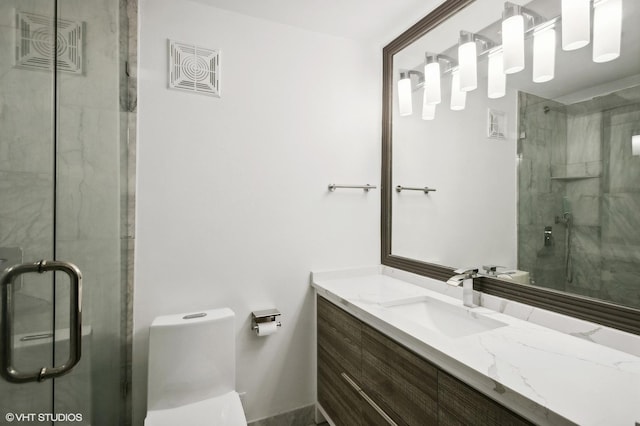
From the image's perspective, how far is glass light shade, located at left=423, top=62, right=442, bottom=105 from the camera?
1.72 metres

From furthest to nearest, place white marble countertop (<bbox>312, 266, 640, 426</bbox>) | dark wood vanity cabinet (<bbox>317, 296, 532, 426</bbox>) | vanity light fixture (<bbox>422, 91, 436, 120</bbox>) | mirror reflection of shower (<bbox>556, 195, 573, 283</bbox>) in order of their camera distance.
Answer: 1. vanity light fixture (<bbox>422, 91, 436, 120</bbox>)
2. mirror reflection of shower (<bbox>556, 195, 573, 283</bbox>)
3. dark wood vanity cabinet (<bbox>317, 296, 532, 426</bbox>)
4. white marble countertop (<bbox>312, 266, 640, 426</bbox>)

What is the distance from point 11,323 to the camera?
58 cm

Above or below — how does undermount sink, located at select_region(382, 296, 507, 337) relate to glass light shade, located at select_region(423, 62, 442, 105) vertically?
below

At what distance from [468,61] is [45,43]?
162 cm

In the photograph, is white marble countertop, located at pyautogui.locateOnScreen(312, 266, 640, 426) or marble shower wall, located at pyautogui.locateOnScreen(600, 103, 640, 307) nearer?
white marble countertop, located at pyautogui.locateOnScreen(312, 266, 640, 426)

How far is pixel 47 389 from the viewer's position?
70cm

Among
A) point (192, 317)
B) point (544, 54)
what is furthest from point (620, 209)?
point (192, 317)

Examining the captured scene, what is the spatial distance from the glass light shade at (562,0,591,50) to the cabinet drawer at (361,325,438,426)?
125 cm

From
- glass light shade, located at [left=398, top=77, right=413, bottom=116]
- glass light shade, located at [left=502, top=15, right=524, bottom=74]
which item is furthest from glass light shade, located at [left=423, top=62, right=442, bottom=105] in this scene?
glass light shade, located at [left=502, top=15, right=524, bottom=74]

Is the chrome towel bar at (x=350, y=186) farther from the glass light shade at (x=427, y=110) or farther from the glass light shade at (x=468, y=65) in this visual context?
the glass light shade at (x=468, y=65)

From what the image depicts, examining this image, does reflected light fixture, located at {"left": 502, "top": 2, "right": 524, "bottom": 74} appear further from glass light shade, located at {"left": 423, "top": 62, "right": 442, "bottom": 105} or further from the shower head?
the shower head

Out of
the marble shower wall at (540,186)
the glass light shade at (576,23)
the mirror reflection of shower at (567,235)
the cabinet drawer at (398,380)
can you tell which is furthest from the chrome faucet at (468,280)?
the glass light shade at (576,23)

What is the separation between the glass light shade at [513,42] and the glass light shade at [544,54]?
0.17 ft

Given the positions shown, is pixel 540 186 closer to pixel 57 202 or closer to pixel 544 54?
pixel 544 54
